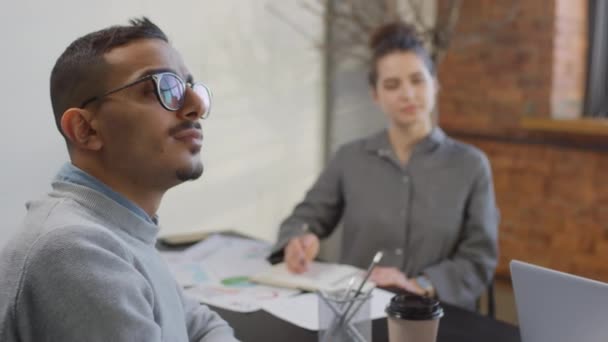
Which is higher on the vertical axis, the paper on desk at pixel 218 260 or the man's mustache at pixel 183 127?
the man's mustache at pixel 183 127

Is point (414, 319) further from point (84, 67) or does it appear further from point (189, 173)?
point (84, 67)

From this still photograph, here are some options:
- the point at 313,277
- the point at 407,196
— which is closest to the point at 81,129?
the point at 313,277

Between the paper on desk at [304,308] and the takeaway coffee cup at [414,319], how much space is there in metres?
0.26

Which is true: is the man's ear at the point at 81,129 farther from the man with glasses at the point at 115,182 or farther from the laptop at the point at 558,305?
the laptop at the point at 558,305

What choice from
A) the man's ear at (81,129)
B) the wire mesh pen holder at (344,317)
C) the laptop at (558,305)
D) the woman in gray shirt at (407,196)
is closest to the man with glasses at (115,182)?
the man's ear at (81,129)

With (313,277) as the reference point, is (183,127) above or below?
above

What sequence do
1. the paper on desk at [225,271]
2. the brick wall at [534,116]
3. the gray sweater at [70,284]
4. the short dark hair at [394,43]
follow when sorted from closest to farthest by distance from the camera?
the gray sweater at [70,284], the paper on desk at [225,271], the short dark hair at [394,43], the brick wall at [534,116]

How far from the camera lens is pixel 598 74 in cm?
298

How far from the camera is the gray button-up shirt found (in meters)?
1.84

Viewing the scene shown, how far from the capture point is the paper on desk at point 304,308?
54.2 inches

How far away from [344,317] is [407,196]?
871mm

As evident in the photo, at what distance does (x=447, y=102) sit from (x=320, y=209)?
54.6 inches

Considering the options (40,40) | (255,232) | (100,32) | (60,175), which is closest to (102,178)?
(60,175)

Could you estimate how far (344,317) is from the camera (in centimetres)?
117
